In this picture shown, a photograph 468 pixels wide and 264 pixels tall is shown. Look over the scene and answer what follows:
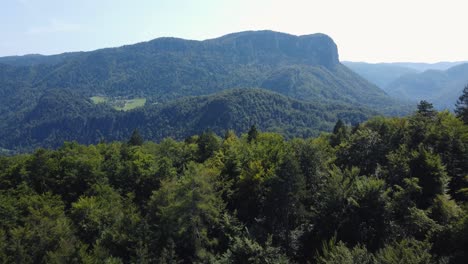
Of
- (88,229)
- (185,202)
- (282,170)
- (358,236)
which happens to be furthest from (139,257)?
(358,236)

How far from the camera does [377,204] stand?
98.7ft

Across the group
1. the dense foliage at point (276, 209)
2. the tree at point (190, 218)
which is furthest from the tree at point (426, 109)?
the tree at point (190, 218)

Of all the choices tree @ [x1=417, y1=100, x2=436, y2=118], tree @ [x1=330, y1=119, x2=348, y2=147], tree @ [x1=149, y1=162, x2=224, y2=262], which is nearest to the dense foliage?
tree @ [x1=149, y1=162, x2=224, y2=262]

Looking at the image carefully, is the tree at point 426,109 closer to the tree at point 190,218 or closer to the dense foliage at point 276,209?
the dense foliage at point 276,209

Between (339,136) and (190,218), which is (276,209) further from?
(339,136)

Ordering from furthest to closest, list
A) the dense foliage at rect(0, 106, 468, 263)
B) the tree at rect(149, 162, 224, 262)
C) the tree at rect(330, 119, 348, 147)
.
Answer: the tree at rect(330, 119, 348, 147), the tree at rect(149, 162, 224, 262), the dense foliage at rect(0, 106, 468, 263)

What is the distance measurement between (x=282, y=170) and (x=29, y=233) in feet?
92.7

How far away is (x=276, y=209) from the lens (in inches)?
1353

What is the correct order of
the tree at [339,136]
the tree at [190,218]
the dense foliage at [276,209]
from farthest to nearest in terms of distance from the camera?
the tree at [339,136], the tree at [190,218], the dense foliage at [276,209]

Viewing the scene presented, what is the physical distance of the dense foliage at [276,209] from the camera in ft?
91.4

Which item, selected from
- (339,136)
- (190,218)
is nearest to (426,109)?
(339,136)

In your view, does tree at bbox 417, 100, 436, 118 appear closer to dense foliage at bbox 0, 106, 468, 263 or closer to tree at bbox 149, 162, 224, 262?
dense foliage at bbox 0, 106, 468, 263

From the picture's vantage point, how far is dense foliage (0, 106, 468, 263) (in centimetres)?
2784

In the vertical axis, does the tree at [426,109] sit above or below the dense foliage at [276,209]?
above
